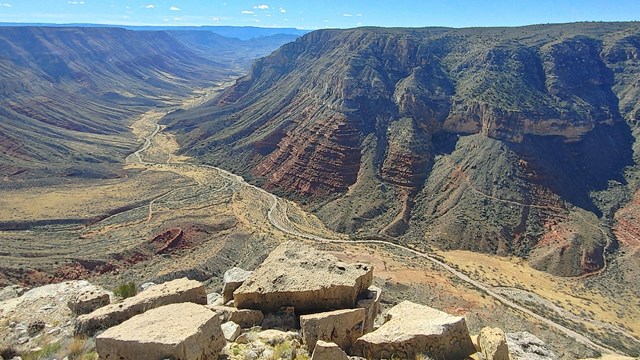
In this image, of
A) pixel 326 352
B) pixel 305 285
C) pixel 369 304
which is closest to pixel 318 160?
pixel 369 304

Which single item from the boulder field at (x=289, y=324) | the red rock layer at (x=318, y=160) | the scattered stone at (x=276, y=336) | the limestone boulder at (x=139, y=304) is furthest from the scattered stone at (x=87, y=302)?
the red rock layer at (x=318, y=160)

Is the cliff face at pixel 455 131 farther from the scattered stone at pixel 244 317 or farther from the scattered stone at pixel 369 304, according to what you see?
the scattered stone at pixel 244 317

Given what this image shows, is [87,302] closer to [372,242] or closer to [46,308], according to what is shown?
[46,308]

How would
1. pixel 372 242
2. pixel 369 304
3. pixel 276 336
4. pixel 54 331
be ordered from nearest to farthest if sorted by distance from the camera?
pixel 276 336 < pixel 369 304 < pixel 54 331 < pixel 372 242

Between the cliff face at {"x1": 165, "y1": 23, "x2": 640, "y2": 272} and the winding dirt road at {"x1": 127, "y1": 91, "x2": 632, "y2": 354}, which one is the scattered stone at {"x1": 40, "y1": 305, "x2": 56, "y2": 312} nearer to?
the winding dirt road at {"x1": 127, "y1": 91, "x2": 632, "y2": 354}

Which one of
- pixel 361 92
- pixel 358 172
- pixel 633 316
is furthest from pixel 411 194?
pixel 633 316

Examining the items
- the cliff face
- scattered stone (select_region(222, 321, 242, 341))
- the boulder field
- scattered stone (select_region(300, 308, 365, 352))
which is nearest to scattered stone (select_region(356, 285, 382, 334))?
the boulder field

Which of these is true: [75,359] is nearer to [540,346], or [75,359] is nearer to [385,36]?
[540,346]
